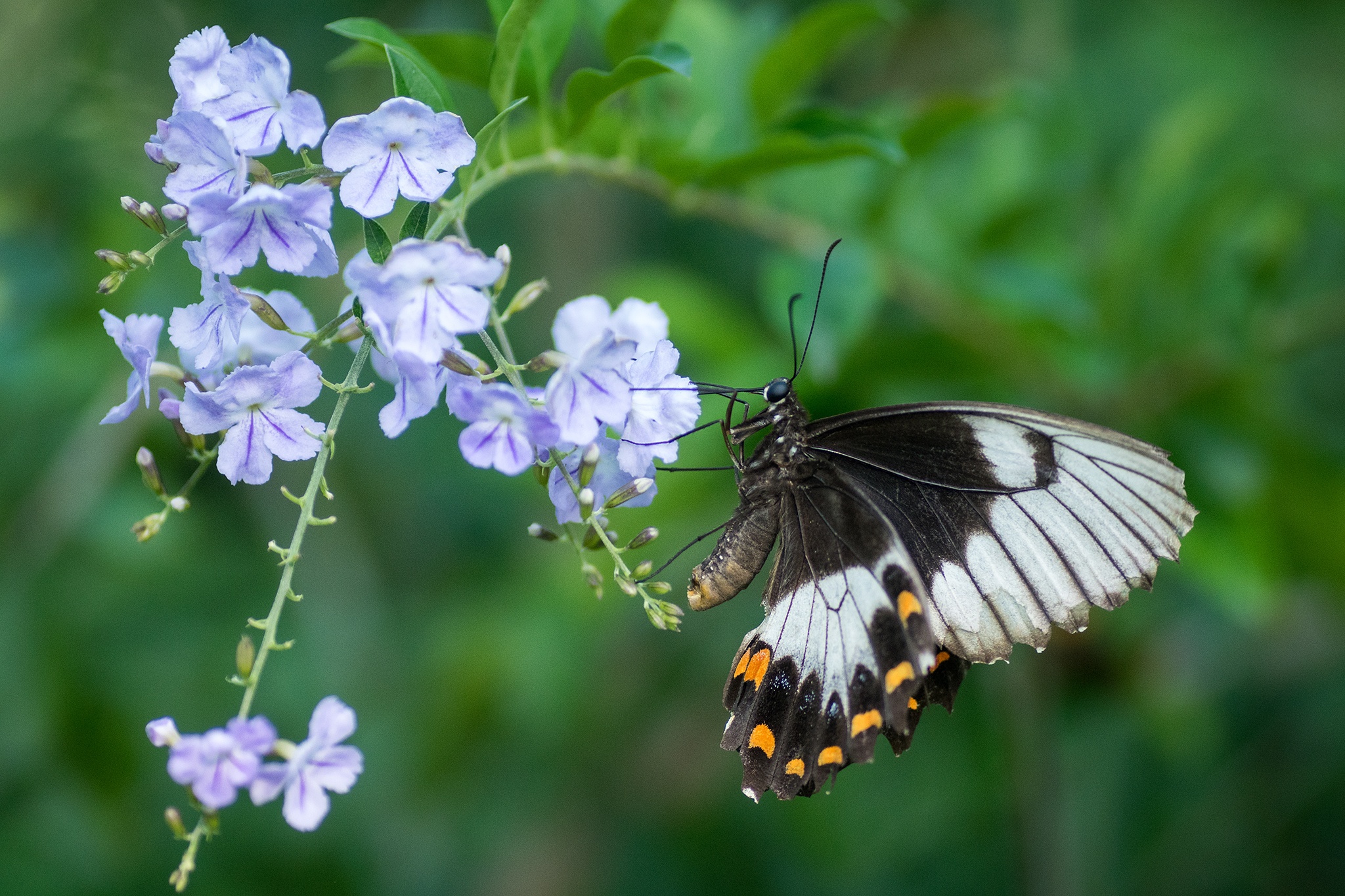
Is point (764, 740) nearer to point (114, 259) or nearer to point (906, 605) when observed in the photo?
point (906, 605)

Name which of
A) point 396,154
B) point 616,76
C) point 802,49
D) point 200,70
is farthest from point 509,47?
point 802,49

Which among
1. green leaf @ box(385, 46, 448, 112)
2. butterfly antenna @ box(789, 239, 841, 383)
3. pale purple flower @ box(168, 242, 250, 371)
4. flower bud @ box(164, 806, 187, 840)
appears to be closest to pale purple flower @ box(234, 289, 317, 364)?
pale purple flower @ box(168, 242, 250, 371)

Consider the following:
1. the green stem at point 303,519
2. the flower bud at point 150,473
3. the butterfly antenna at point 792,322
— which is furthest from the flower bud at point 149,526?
the butterfly antenna at point 792,322

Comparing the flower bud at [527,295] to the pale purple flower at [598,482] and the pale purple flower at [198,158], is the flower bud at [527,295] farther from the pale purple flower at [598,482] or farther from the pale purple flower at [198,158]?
the pale purple flower at [198,158]

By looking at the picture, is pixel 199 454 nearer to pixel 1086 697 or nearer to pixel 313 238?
pixel 313 238

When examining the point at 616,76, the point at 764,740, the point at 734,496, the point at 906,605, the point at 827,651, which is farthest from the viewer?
the point at 734,496
